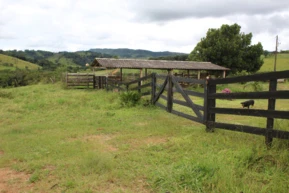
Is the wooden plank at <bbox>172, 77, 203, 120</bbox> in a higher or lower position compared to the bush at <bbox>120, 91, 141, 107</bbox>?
higher

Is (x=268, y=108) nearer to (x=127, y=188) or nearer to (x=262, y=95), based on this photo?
(x=262, y=95)

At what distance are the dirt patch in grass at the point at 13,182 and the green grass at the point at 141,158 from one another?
9cm

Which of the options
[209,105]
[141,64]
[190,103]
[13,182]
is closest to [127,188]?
[13,182]

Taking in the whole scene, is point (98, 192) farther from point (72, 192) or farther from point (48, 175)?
point (48, 175)

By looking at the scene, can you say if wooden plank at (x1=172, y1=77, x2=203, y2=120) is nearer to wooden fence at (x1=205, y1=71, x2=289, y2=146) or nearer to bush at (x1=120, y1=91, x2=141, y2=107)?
wooden fence at (x1=205, y1=71, x2=289, y2=146)

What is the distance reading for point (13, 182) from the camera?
3.46 meters

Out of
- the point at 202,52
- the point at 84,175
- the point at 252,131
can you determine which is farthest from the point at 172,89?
the point at 202,52

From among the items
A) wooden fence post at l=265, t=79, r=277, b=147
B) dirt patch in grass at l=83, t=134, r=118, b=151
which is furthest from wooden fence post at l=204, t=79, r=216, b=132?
dirt patch in grass at l=83, t=134, r=118, b=151

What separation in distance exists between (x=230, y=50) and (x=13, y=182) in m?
38.9

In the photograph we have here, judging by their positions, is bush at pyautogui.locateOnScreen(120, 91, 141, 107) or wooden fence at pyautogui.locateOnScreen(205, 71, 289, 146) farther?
bush at pyautogui.locateOnScreen(120, 91, 141, 107)

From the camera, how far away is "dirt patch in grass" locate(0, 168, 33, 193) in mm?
3238

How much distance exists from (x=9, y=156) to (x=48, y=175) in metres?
1.52

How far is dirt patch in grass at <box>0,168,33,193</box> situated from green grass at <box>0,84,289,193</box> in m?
0.09

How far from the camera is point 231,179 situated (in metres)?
2.89
